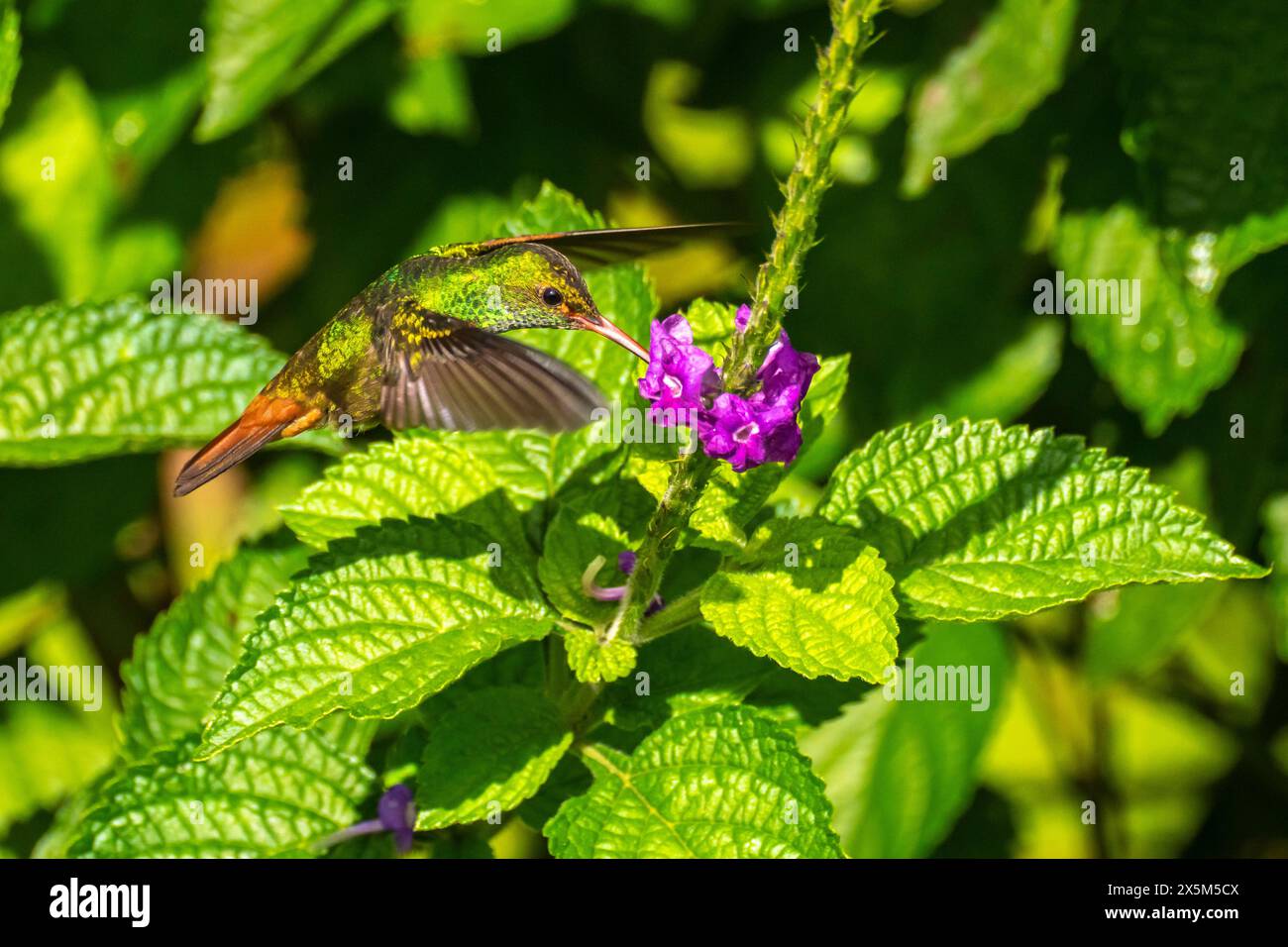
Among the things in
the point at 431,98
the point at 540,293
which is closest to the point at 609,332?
the point at 540,293

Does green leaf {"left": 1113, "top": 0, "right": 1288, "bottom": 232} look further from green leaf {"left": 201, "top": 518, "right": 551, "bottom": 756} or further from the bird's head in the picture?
green leaf {"left": 201, "top": 518, "right": 551, "bottom": 756}

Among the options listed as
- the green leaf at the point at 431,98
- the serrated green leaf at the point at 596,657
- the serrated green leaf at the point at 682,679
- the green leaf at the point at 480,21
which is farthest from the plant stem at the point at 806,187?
the green leaf at the point at 431,98

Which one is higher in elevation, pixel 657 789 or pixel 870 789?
pixel 657 789

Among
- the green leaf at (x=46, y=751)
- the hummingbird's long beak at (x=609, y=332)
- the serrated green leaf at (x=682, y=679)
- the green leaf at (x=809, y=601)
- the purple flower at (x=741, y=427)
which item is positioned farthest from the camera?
the green leaf at (x=46, y=751)

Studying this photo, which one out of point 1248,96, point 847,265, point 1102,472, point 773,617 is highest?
point 1248,96

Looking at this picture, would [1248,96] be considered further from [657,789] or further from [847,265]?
[657,789]

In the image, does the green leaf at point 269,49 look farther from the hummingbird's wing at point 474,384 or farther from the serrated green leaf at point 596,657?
the serrated green leaf at point 596,657
